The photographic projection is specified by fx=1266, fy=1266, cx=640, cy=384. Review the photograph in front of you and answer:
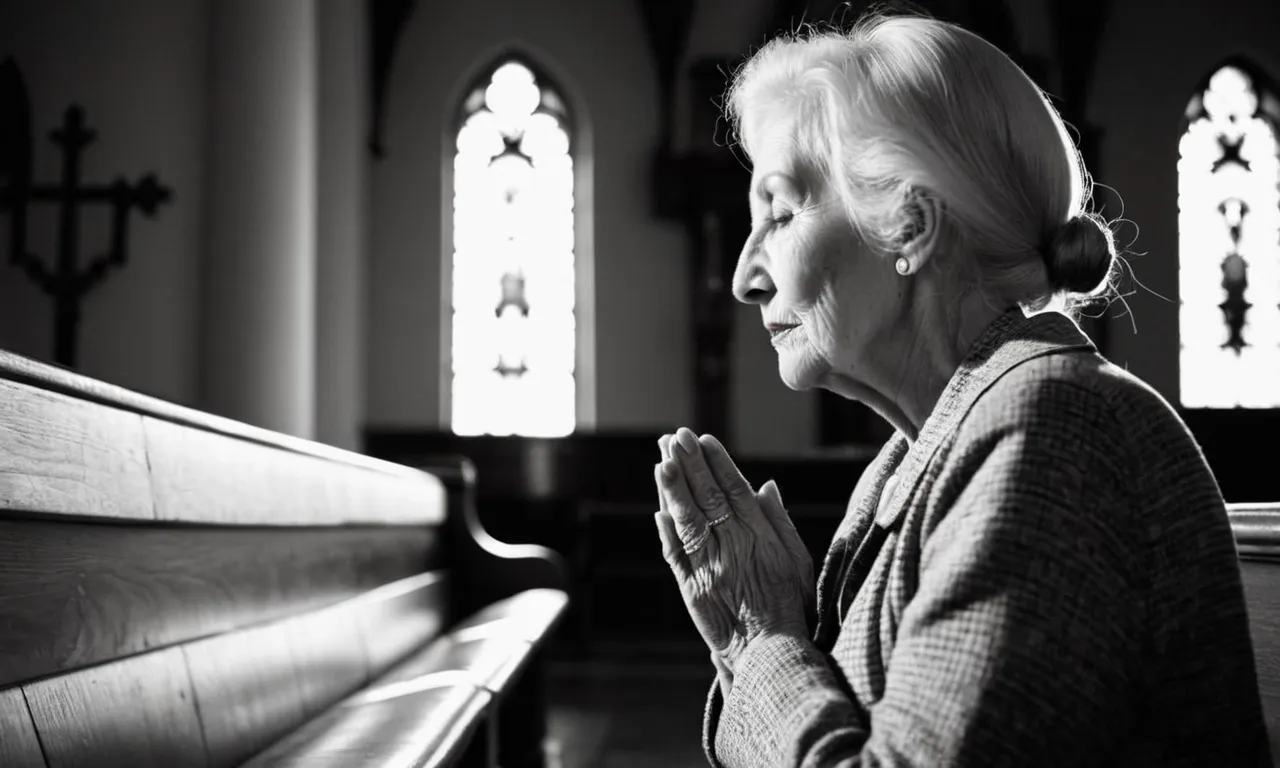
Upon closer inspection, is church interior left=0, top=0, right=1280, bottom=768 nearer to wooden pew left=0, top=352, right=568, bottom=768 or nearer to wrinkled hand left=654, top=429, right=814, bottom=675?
wooden pew left=0, top=352, right=568, bottom=768

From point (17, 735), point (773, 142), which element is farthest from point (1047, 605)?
point (17, 735)

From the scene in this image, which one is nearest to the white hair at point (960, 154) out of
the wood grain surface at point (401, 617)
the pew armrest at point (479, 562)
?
the wood grain surface at point (401, 617)

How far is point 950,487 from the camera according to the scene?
1063mm

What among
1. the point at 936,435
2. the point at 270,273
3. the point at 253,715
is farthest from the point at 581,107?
the point at 936,435

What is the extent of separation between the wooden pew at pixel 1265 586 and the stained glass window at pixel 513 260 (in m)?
9.66

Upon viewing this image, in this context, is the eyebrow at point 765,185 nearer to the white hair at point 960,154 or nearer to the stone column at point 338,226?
the white hair at point 960,154

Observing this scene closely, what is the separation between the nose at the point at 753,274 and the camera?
138cm

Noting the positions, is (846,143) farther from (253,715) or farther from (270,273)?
(270,273)

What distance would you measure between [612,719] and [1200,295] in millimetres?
8307

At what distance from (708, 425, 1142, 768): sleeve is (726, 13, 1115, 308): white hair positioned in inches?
11.5

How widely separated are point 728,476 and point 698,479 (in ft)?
0.11

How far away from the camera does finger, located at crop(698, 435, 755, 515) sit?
52.7 inches

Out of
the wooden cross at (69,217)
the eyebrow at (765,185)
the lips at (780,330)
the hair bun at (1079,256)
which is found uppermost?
the wooden cross at (69,217)

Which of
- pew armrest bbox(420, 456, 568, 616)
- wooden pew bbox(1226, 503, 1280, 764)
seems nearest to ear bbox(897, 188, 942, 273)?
wooden pew bbox(1226, 503, 1280, 764)
